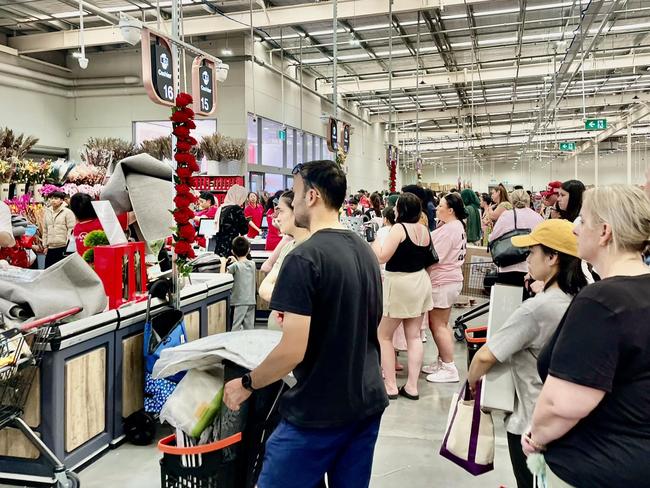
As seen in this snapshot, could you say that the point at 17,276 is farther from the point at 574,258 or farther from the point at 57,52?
the point at 57,52

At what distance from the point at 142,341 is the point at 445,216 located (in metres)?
2.76

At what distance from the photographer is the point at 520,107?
24578 mm

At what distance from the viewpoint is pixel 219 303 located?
509cm

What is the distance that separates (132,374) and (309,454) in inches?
90.4

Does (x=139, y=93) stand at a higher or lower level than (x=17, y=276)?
higher

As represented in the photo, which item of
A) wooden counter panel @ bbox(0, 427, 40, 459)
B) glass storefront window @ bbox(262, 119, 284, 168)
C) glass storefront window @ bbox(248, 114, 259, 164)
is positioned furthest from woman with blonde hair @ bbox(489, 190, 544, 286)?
glass storefront window @ bbox(262, 119, 284, 168)

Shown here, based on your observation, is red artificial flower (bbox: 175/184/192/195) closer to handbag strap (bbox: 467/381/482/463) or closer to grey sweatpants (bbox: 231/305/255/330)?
grey sweatpants (bbox: 231/305/255/330)

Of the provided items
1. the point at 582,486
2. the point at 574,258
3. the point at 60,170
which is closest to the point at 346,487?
the point at 582,486

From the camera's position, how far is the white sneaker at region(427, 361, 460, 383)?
5094 mm

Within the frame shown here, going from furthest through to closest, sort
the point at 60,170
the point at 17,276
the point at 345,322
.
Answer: the point at 60,170
the point at 17,276
the point at 345,322

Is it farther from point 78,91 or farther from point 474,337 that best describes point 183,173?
point 78,91

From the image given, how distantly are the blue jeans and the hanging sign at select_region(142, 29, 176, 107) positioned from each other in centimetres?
366

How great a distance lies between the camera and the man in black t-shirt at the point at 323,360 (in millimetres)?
1784

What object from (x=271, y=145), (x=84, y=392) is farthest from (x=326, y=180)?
(x=271, y=145)
